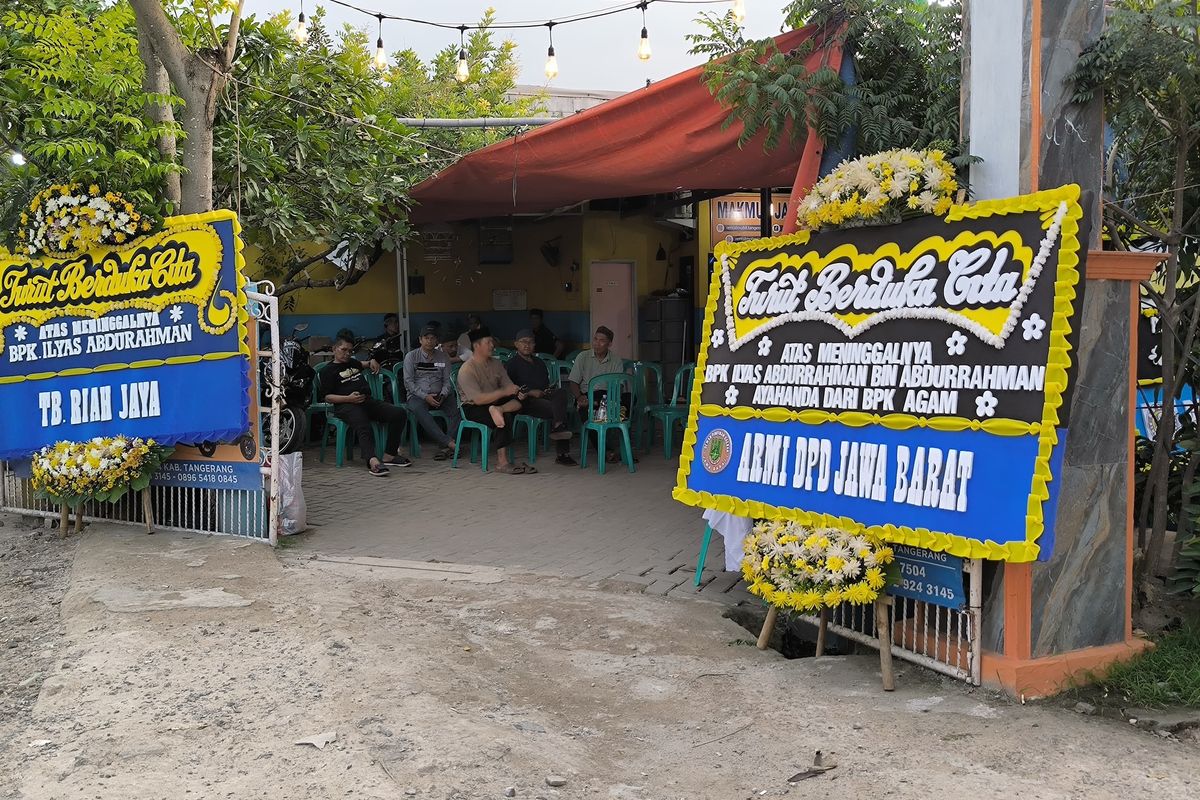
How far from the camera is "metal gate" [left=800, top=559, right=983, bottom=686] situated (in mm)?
4258

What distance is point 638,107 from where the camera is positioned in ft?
23.4

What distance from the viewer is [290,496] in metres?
7.30

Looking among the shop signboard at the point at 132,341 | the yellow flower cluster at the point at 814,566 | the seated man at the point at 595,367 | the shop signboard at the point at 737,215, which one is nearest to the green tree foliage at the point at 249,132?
the shop signboard at the point at 132,341

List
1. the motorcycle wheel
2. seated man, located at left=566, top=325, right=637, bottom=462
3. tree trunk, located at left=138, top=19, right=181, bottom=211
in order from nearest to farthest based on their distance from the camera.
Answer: tree trunk, located at left=138, top=19, right=181, bottom=211, the motorcycle wheel, seated man, located at left=566, top=325, right=637, bottom=462

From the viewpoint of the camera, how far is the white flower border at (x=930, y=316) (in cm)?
394

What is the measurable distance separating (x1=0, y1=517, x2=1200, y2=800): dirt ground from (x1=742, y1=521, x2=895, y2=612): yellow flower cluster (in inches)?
15.0

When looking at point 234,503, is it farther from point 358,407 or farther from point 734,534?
point 734,534

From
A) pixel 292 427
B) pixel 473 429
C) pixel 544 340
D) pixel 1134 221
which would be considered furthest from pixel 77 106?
pixel 544 340

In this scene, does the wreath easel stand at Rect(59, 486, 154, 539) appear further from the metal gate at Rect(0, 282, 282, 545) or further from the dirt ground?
the dirt ground

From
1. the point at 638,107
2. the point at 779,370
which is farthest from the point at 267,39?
the point at 779,370

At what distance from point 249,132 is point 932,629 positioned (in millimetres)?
6784

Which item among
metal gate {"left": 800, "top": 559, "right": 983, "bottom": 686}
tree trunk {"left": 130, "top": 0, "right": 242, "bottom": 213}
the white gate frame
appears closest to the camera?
metal gate {"left": 800, "top": 559, "right": 983, "bottom": 686}

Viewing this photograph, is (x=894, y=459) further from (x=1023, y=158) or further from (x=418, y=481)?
(x=418, y=481)

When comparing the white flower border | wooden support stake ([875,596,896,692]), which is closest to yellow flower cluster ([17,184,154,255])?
the white flower border
